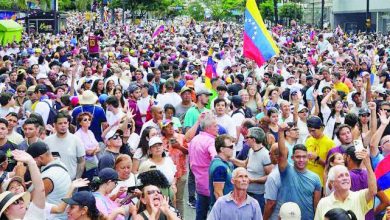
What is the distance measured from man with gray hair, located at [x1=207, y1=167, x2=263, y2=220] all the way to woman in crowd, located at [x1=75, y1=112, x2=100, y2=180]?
2.81 meters

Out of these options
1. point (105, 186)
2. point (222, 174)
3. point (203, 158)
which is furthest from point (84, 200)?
point (203, 158)

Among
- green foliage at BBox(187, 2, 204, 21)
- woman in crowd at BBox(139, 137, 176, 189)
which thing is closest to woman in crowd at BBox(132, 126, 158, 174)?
woman in crowd at BBox(139, 137, 176, 189)

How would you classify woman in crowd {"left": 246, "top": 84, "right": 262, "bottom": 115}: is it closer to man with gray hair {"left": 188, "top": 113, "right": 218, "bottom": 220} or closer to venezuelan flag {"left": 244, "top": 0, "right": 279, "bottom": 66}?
venezuelan flag {"left": 244, "top": 0, "right": 279, "bottom": 66}

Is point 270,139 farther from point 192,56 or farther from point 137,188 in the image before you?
point 192,56

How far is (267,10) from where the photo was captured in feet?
224

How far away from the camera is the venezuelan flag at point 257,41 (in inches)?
576

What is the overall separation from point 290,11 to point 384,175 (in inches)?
2388

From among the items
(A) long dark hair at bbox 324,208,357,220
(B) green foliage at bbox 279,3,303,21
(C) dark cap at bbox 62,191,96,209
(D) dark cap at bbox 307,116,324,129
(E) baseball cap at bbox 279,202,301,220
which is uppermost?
(B) green foliage at bbox 279,3,303,21

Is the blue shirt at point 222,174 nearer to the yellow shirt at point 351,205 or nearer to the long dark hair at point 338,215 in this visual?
the yellow shirt at point 351,205

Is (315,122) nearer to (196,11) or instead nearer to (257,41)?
(257,41)

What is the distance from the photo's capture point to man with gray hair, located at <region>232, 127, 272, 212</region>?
8320 millimetres

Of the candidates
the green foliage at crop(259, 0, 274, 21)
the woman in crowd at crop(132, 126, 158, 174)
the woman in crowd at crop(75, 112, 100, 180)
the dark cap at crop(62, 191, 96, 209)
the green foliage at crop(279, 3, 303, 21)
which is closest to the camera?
the dark cap at crop(62, 191, 96, 209)

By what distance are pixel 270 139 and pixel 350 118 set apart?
1.15 metres

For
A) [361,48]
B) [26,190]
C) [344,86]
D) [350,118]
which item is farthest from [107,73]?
[361,48]
